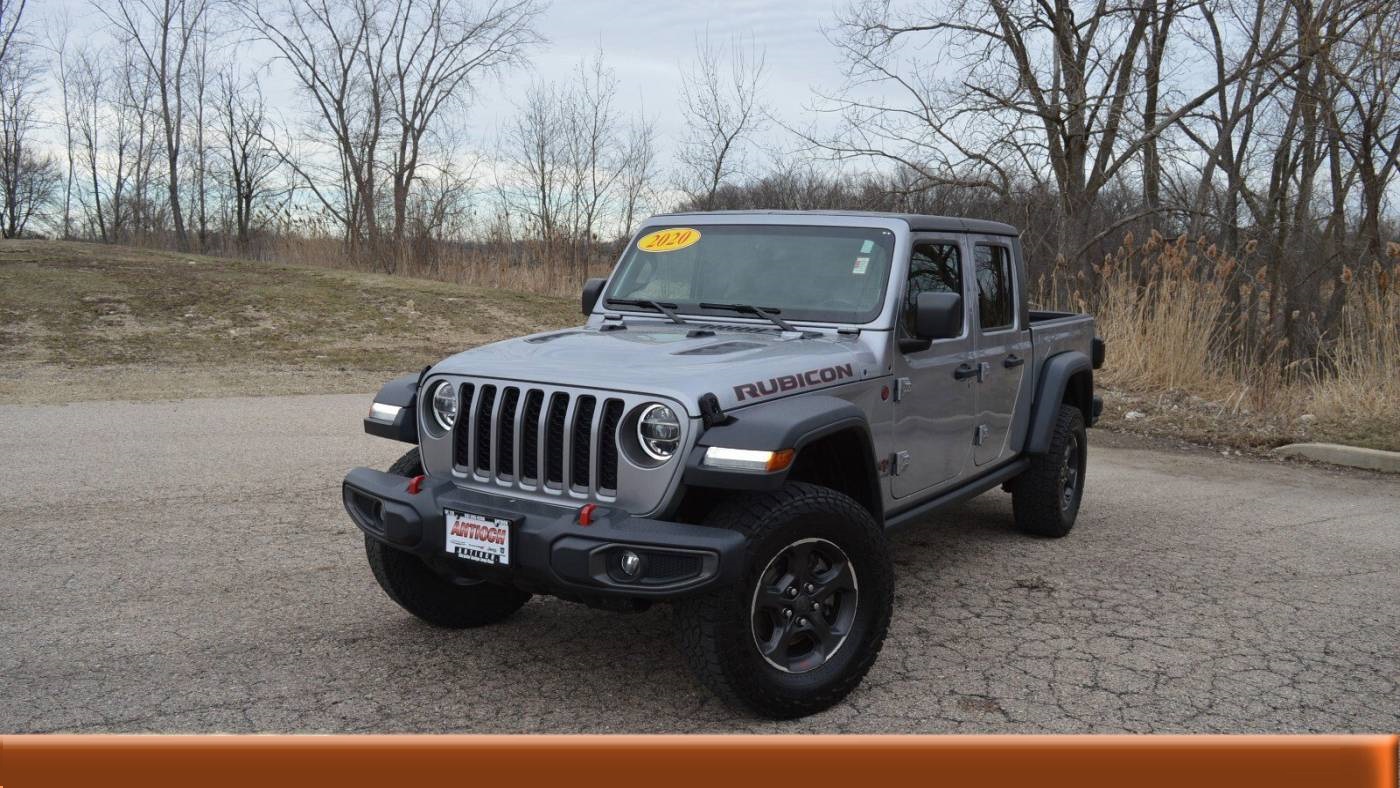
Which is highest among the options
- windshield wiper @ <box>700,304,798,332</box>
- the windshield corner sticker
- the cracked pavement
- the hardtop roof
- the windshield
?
the hardtop roof

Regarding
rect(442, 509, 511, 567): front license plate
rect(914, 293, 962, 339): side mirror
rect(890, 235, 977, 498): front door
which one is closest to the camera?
rect(442, 509, 511, 567): front license plate

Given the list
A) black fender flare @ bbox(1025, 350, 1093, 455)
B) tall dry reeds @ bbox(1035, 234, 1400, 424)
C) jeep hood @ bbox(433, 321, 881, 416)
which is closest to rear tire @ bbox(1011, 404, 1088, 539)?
black fender flare @ bbox(1025, 350, 1093, 455)

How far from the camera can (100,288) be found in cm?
1734

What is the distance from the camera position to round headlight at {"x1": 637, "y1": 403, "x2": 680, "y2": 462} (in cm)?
380

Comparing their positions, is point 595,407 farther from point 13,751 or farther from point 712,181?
point 712,181

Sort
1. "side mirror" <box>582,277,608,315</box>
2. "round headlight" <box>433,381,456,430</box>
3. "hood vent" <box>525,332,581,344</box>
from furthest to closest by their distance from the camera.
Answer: "side mirror" <box>582,277,608,315</box> < "hood vent" <box>525,332,581,344</box> < "round headlight" <box>433,381,456,430</box>

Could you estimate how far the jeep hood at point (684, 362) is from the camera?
154 inches

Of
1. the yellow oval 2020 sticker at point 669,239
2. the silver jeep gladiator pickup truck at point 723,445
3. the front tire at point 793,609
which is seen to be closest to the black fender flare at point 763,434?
the silver jeep gladiator pickup truck at point 723,445

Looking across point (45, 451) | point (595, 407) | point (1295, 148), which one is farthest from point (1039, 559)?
point (1295, 148)

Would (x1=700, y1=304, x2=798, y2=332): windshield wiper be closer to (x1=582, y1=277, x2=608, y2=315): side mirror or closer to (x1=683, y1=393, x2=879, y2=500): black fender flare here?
(x1=582, y1=277, x2=608, y2=315): side mirror

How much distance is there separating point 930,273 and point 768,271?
2.53 ft

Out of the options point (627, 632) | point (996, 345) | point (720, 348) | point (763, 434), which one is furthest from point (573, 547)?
point (996, 345)

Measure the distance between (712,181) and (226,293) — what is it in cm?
914

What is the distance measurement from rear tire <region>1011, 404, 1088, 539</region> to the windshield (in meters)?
1.97
